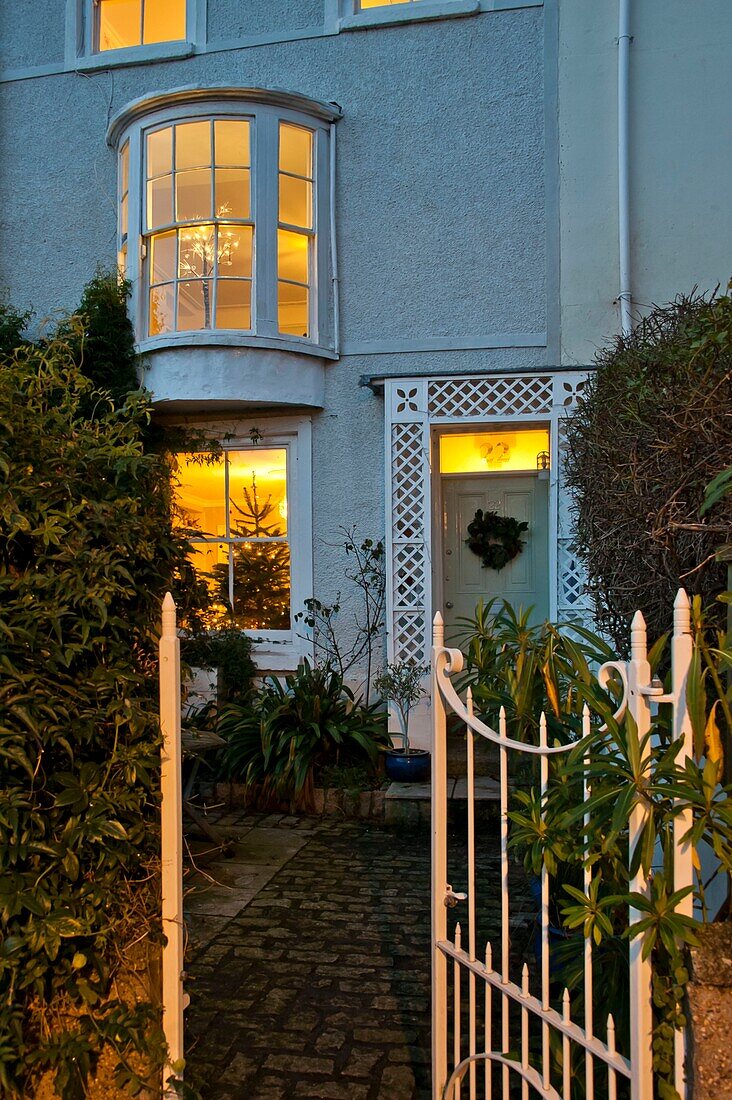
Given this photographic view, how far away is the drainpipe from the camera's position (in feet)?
22.8

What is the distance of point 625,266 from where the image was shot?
6949 millimetres

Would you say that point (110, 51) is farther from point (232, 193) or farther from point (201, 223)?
point (201, 223)

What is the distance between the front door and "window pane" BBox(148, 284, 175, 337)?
9.79 ft

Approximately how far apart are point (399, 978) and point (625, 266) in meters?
5.78

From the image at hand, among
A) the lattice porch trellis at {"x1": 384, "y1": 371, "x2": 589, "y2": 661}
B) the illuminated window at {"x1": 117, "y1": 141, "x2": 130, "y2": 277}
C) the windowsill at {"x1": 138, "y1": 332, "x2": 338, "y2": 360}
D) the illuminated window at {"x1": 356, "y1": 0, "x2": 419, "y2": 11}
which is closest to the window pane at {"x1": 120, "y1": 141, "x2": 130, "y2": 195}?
the illuminated window at {"x1": 117, "y1": 141, "x2": 130, "y2": 277}

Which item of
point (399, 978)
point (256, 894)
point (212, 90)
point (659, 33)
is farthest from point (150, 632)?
point (659, 33)

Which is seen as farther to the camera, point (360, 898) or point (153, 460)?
point (360, 898)

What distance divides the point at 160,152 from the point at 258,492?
324cm

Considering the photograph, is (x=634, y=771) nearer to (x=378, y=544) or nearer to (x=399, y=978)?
(x=399, y=978)

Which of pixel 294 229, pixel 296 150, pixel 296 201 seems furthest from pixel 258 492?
pixel 296 150

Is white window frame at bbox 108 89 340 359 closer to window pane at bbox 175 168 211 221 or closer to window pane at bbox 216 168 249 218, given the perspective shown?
window pane at bbox 216 168 249 218

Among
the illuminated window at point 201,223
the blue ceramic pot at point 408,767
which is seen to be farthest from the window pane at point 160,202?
the blue ceramic pot at point 408,767

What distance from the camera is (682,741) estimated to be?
5.96 ft

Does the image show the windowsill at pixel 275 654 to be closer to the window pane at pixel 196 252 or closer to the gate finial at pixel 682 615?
the window pane at pixel 196 252
